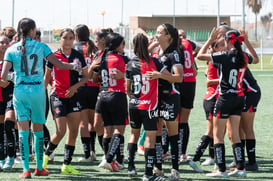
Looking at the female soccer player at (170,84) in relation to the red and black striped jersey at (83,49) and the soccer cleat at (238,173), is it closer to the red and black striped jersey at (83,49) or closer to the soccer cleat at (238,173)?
the soccer cleat at (238,173)

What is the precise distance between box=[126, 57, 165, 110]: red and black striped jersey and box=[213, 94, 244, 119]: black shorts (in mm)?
921

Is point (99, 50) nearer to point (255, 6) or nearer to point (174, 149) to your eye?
point (174, 149)

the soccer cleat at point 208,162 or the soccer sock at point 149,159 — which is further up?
the soccer sock at point 149,159

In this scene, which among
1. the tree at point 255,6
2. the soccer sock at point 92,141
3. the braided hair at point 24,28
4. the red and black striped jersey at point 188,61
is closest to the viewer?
the braided hair at point 24,28

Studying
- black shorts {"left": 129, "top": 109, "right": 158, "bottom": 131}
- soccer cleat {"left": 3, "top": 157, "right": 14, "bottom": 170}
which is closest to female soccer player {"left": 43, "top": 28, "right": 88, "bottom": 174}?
soccer cleat {"left": 3, "top": 157, "right": 14, "bottom": 170}

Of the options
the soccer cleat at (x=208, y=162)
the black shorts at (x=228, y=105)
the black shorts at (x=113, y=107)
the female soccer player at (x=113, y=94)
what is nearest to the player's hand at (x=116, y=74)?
the female soccer player at (x=113, y=94)

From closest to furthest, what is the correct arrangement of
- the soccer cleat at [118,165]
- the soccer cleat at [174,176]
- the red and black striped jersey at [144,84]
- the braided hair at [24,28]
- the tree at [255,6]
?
the red and black striped jersey at [144,84]
the braided hair at [24,28]
the soccer cleat at [174,176]
the soccer cleat at [118,165]
the tree at [255,6]

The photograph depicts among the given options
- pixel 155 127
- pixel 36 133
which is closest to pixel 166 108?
pixel 155 127

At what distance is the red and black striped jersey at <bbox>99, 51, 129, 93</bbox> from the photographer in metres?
8.38

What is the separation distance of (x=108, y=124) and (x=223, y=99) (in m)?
1.80

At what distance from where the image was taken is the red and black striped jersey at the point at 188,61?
9.20 metres

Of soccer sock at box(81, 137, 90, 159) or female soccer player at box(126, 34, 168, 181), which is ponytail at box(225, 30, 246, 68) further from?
soccer sock at box(81, 137, 90, 159)

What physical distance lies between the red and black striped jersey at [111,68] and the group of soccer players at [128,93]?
0.05 feet

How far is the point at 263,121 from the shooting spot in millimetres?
13742
